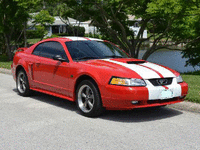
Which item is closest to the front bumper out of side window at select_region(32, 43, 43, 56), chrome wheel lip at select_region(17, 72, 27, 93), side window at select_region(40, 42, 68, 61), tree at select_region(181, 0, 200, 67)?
side window at select_region(40, 42, 68, 61)

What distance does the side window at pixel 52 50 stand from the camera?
22.5ft

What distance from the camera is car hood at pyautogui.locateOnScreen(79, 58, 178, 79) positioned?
224 inches

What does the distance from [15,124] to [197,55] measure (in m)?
17.2

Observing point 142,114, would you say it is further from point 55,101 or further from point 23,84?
point 23,84

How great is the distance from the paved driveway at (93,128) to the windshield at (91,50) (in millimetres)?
1171

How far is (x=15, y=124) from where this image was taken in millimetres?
5496

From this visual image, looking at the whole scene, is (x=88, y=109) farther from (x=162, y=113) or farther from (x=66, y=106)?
(x=162, y=113)

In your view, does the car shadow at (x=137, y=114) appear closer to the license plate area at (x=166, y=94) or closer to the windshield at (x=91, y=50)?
the license plate area at (x=166, y=94)

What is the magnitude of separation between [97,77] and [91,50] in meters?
1.18

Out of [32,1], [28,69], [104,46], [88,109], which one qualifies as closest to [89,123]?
[88,109]

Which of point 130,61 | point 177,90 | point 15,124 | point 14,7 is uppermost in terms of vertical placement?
point 14,7

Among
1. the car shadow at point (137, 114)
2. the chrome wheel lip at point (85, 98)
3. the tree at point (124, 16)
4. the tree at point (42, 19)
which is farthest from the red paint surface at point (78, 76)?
the tree at point (42, 19)

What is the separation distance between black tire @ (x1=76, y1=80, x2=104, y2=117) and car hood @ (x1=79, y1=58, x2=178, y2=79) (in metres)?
0.43

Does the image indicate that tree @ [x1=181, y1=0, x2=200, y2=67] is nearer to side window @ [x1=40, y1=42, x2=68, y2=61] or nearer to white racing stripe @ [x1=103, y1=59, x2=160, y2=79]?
side window @ [x1=40, y1=42, x2=68, y2=61]
